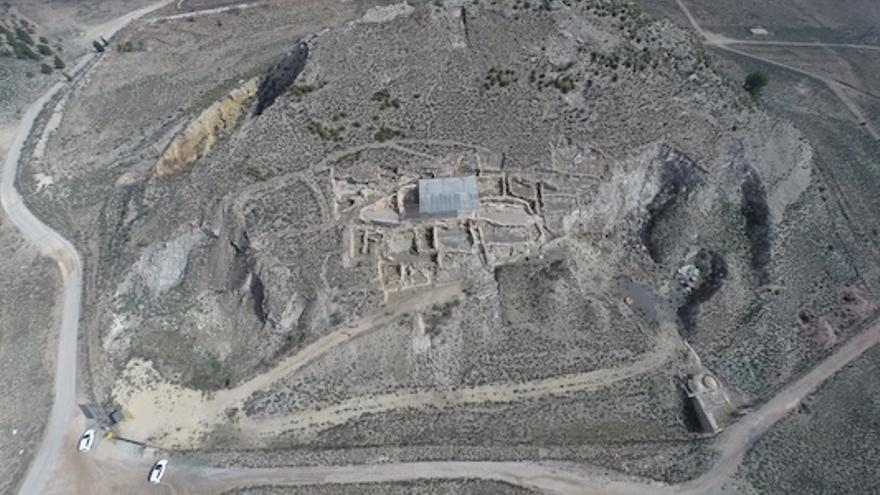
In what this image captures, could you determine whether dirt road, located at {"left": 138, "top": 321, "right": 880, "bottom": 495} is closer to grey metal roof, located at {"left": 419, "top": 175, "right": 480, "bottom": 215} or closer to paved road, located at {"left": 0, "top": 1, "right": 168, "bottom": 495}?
paved road, located at {"left": 0, "top": 1, "right": 168, "bottom": 495}

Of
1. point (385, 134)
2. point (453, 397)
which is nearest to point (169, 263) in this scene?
point (385, 134)

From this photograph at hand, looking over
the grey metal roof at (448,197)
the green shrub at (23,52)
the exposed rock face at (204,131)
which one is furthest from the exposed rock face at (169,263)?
the green shrub at (23,52)

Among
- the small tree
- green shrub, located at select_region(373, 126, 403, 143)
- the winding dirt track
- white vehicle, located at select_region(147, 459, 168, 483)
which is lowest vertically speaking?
the winding dirt track

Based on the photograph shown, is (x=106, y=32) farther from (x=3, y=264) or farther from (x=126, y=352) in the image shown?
(x=126, y=352)

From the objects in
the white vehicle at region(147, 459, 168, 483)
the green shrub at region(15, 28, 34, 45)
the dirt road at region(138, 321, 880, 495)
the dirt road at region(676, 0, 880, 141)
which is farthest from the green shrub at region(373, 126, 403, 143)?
the green shrub at region(15, 28, 34, 45)

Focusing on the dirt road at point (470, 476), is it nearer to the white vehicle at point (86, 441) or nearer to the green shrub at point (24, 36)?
the white vehicle at point (86, 441)
